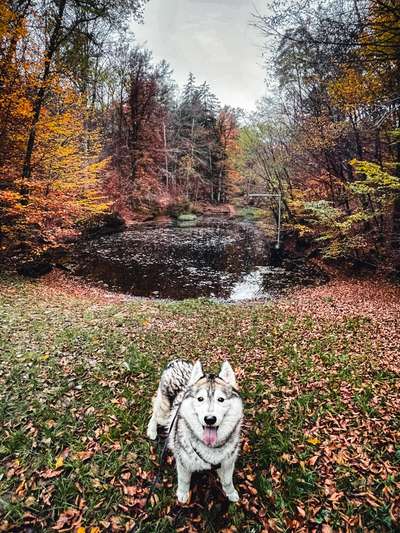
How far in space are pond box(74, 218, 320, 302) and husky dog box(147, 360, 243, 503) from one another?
11.3 m

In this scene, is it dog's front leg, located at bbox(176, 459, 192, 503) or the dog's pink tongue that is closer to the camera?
the dog's pink tongue

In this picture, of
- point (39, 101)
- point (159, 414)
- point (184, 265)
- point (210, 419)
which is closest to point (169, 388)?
point (159, 414)

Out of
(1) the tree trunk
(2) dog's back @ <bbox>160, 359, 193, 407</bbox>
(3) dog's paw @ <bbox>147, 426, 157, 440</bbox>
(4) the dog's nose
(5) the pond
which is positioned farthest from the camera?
(5) the pond

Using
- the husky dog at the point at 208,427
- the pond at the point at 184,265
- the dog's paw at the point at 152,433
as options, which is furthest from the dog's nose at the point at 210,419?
the pond at the point at 184,265

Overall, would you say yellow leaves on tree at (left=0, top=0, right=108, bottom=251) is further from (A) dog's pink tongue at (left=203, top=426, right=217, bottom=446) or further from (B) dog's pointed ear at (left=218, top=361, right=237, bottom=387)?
(A) dog's pink tongue at (left=203, top=426, right=217, bottom=446)

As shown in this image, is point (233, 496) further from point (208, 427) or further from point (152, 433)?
point (152, 433)

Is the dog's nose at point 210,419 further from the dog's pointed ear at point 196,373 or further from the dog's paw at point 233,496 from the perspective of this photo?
the dog's paw at point 233,496

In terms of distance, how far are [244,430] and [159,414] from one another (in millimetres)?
1318

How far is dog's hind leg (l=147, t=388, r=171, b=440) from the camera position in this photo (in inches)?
145

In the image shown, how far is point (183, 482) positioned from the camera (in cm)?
309

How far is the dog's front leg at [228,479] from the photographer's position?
298 cm

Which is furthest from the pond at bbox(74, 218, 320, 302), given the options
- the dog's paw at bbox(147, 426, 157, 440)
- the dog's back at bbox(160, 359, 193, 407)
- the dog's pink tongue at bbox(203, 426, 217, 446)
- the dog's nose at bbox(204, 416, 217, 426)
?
the dog's nose at bbox(204, 416, 217, 426)

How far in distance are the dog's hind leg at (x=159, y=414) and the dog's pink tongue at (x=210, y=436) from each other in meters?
1.04

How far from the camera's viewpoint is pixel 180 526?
9.75ft
